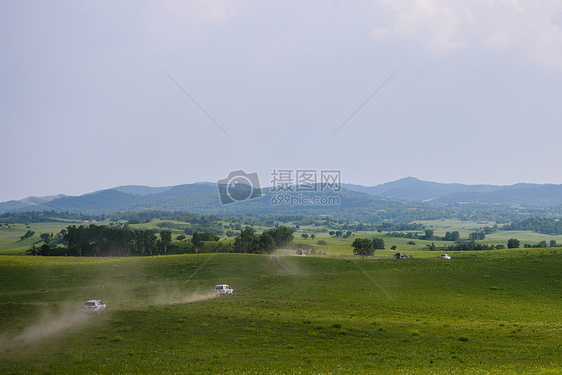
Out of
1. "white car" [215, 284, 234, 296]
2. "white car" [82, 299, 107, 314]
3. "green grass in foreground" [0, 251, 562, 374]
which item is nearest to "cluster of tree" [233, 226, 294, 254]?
"green grass in foreground" [0, 251, 562, 374]

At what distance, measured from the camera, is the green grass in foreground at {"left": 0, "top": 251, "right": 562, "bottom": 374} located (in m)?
23.3

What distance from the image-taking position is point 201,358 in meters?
24.3

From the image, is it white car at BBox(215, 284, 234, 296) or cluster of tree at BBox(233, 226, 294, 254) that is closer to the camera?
white car at BBox(215, 284, 234, 296)

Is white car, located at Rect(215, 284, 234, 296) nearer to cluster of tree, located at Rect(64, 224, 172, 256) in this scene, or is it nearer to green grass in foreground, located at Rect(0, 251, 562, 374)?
green grass in foreground, located at Rect(0, 251, 562, 374)

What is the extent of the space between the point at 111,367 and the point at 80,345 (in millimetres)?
7207

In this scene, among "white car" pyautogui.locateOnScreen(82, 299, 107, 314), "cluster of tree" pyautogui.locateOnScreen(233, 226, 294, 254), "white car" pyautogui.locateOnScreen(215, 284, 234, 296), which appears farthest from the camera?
"cluster of tree" pyautogui.locateOnScreen(233, 226, 294, 254)

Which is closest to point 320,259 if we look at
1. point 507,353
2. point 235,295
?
point 235,295

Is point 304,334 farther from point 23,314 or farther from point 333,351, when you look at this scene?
point 23,314

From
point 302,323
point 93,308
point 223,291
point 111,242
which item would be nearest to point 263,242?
point 111,242

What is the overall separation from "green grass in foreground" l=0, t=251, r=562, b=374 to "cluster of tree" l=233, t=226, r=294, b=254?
179 feet

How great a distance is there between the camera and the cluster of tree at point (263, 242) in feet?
426

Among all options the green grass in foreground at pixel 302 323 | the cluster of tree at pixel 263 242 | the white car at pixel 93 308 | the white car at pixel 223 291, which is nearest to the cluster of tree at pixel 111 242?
the cluster of tree at pixel 263 242

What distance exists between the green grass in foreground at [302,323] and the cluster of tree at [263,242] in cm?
5461

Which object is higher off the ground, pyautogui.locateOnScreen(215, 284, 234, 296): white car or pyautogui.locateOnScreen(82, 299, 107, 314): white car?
pyautogui.locateOnScreen(82, 299, 107, 314): white car
